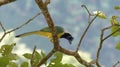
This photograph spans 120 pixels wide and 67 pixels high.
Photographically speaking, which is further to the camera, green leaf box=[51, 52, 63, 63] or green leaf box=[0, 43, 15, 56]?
green leaf box=[0, 43, 15, 56]

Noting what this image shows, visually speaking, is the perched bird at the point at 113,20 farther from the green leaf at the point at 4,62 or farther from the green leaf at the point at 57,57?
the green leaf at the point at 4,62

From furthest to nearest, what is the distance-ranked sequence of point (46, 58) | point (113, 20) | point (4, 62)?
point (113, 20) < point (46, 58) < point (4, 62)

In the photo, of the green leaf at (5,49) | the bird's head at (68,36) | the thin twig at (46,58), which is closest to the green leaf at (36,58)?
the thin twig at (46,58)

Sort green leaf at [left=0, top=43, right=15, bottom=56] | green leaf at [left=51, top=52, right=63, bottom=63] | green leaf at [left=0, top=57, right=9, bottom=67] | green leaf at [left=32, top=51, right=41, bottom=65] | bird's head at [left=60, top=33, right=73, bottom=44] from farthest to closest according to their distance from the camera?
bird's head at [left=60, top=33, right=73, bottom=44] < green leaf at [left=0, top=43, right=15, bottom=56] < green leaf at [left=32, top=51, right=41, bottom=65] < green leaf at [left=51, top=52, right=63, bottom=63] < green leaf at [left=0, top=57, right=9, bottom=67]

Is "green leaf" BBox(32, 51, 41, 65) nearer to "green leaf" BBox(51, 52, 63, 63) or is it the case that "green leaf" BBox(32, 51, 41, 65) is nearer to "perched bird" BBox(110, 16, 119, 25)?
"green leaf" BBox(51, 52, 63, 63)

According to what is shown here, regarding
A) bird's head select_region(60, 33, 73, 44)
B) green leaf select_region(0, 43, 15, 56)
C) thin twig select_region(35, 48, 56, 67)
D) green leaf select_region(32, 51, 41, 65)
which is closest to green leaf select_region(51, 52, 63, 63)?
thin twig select_region(35, 48, 56, 67)

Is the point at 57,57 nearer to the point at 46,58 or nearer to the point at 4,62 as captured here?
the point at 46,58

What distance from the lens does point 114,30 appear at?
Answer: 3.72 metres

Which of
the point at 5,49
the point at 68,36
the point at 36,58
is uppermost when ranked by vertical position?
the point at 5,49

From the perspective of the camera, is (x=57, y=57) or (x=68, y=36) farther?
(x=68, y=36)

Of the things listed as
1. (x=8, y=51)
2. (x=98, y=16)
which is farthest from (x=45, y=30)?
(x=98, y=16)

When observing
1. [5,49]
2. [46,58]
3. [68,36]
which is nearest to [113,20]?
[46,58]

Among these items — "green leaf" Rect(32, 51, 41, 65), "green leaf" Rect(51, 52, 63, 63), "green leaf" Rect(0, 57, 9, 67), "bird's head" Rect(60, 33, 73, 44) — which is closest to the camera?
"green leaf" Rect(0, 57, 9, 67)

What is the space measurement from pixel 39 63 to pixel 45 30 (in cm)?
65
